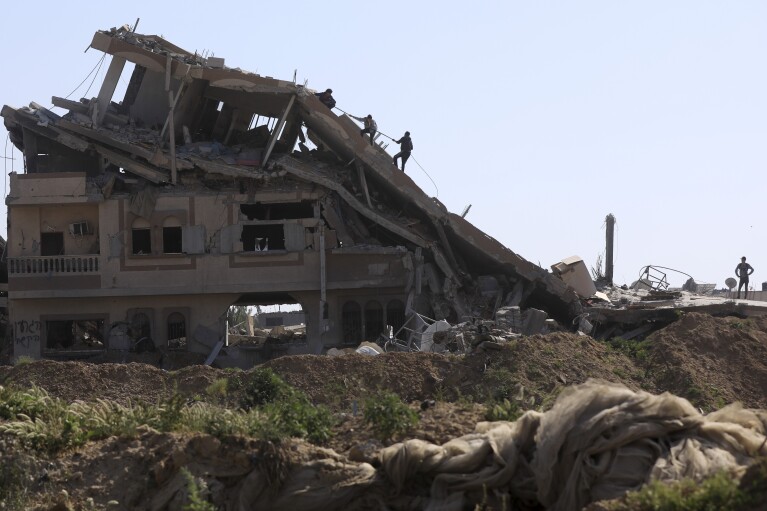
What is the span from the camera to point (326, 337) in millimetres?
39562

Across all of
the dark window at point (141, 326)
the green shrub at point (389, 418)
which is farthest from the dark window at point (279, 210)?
the green shrub at point (389, 418)

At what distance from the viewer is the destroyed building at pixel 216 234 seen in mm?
39125

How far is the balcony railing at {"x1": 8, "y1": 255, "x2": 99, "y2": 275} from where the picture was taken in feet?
131

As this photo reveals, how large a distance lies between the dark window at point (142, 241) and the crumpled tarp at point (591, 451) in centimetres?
2558

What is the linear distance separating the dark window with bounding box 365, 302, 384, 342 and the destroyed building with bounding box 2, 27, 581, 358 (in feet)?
0.13

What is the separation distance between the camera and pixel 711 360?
97.6 ft

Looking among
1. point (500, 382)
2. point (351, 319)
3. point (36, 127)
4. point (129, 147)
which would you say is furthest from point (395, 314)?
point (500, 382)

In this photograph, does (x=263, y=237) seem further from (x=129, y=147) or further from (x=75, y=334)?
(x=75, y=334)

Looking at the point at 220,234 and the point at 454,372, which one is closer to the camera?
the point at 454,372

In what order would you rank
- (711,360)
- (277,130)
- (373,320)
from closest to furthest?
(711,360), (277,130), (373,320)

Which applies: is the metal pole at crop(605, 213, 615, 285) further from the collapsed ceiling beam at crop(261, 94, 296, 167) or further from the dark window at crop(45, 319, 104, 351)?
the dark window at crop(45, 319, 104, 351)

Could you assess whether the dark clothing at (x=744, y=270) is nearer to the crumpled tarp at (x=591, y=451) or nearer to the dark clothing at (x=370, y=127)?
the dark clothing at (x=370, y=127)

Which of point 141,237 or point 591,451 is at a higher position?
point 141,237

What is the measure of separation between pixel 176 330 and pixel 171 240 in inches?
107
